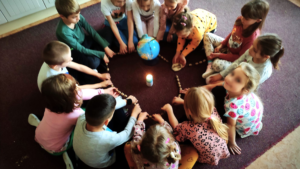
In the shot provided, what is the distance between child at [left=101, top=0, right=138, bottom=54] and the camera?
81.9 inches

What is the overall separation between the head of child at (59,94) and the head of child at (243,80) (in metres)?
1.20

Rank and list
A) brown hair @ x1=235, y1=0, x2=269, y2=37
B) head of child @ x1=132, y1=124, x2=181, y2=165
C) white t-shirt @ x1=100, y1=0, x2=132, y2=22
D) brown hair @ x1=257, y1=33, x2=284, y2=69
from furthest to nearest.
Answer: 1. white t-shirt @ x1=100, y1=0, x2=132, y2=22
2. brown hair @ x1=235, y1=0, x2=269, y2=37
3. brown hair @ x1=257, y1=33, x2=284, y2=69
4. head of child @ x1=132, y1=124, x2=181, y2=165

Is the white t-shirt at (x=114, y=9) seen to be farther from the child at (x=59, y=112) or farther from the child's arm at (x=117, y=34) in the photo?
the child at (x=59, y=112)

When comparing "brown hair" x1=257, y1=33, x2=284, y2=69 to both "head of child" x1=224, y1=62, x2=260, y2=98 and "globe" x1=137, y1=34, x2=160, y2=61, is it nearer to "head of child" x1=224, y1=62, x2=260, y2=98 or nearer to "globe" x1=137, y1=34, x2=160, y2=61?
"head of child" x1=224, y1=62, x2=260, y2=98

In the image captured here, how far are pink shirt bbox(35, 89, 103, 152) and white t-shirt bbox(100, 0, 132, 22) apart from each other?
1070 millimetres

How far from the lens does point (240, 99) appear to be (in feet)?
4.58

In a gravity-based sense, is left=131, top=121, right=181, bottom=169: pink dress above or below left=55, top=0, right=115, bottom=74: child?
below

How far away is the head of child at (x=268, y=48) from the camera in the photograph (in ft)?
4.76

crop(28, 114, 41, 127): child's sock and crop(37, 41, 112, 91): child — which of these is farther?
crop(28, 114, 41, 127): child's sock

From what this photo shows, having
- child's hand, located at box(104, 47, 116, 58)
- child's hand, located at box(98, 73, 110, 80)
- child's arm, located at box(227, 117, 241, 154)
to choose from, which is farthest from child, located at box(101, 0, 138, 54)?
child's arm, located at box(227, 117, 241, 154)

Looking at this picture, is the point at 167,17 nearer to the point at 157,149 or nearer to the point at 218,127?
the point at 218,127

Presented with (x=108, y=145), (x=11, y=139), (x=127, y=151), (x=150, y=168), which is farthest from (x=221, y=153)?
(x=11, y=139)

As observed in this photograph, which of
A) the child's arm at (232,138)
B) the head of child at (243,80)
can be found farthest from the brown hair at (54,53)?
the child's arm at (232,138)

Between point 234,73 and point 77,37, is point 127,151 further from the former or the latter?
point 77,37
